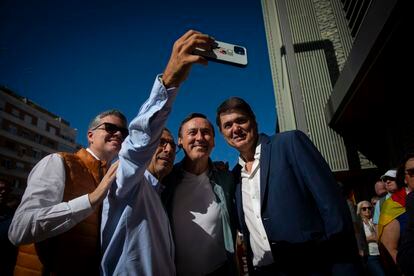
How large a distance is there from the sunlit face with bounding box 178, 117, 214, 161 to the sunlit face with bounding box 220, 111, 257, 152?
0.82ft

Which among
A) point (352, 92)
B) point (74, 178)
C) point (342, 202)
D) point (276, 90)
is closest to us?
point (342, 202)

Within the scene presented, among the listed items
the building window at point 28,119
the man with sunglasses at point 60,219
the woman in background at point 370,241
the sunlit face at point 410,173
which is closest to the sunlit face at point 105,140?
the man with sunglasses at point 60,219

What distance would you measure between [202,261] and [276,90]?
18.2 meters

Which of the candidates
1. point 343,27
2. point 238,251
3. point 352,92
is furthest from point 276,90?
point 238,251

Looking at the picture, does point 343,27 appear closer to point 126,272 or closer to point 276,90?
point 276,90

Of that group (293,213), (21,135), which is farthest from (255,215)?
(21,135)

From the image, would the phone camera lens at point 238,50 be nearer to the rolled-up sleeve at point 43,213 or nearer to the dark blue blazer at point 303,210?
the dark blue blazer at point 303,210

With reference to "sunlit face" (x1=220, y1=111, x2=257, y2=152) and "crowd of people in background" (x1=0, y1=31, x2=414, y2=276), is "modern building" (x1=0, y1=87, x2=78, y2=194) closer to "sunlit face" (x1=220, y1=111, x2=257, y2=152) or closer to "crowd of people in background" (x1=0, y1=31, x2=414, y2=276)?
"crowd of people in background" (x1=0, y1=31, x2=414, y2=276)

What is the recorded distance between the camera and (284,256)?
1.43m

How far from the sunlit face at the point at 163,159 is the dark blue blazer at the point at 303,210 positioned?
0.75 metres

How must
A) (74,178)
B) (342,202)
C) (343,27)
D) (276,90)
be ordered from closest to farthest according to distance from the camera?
1. (342,202)
2. (74,178)
3. (343,27)
4. (276,90)

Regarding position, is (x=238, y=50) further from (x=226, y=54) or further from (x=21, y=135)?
(x=21, y=135)

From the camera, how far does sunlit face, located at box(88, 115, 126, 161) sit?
6.15 feet

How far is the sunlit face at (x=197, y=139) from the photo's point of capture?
210 centimetres
